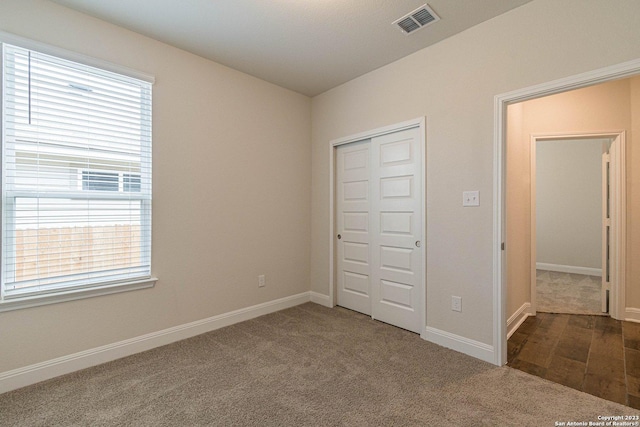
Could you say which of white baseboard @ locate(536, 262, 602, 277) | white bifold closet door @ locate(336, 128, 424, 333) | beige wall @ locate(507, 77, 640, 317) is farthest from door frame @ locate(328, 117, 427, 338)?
white baseboard @ locate(536, 262, 602, 277)

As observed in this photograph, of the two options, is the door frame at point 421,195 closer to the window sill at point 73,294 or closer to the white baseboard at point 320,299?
the white baseboard at point 320,299

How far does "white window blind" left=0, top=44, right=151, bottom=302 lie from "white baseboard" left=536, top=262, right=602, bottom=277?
6985 mm

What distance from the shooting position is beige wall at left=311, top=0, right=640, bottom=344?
6.39 feet

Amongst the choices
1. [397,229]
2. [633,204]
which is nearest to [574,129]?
[633,204]

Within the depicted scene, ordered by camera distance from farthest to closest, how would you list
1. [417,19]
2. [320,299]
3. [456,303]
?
[320,299] → [456,303] → [417,19]

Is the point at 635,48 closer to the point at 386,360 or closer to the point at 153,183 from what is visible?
the point at 386,360

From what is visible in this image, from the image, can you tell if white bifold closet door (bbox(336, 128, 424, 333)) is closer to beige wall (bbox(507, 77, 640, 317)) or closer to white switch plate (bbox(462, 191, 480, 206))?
white switch plate (bbox(462, 191, 480, 206))

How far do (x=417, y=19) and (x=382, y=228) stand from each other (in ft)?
6.47

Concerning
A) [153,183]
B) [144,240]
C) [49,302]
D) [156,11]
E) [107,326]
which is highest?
[156,11]

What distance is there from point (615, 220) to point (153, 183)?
4891 millimetres

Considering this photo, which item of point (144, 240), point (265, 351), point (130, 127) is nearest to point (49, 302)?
point (144, 240)

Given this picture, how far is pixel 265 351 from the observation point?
8.41ft

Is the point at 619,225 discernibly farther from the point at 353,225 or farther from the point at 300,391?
the point at 300,391

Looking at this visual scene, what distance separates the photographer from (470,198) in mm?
2506
